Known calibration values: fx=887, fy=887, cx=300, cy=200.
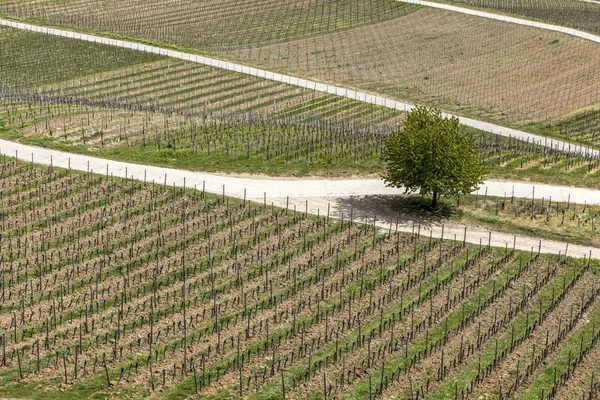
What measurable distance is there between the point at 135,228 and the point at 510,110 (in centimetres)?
4775

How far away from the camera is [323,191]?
57.5 meters

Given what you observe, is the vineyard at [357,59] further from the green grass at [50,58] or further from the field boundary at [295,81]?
the field boundary at [295,81]

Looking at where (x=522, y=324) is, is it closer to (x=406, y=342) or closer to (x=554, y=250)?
(x=406, y=342)

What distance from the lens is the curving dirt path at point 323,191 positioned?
A: 51875mm

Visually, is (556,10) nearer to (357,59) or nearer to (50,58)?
(357,59)

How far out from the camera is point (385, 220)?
53.2 m

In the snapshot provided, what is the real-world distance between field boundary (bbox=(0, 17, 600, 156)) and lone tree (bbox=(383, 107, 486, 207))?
63.8 ft

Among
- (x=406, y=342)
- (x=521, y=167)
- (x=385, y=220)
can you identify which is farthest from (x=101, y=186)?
(x=521, y=167)

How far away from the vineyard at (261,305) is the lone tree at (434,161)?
4.96 metres

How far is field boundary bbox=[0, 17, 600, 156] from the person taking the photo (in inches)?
3032

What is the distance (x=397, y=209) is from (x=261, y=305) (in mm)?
16983

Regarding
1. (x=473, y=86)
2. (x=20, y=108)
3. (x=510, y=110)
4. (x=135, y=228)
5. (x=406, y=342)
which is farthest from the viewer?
(x=473, y=86)

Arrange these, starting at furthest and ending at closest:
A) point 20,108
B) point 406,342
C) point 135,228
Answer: point 20,108 → point 135,228 → point 406,342

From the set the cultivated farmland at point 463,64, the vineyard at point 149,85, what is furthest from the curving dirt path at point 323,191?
the cultivated farmland at point 463,64
